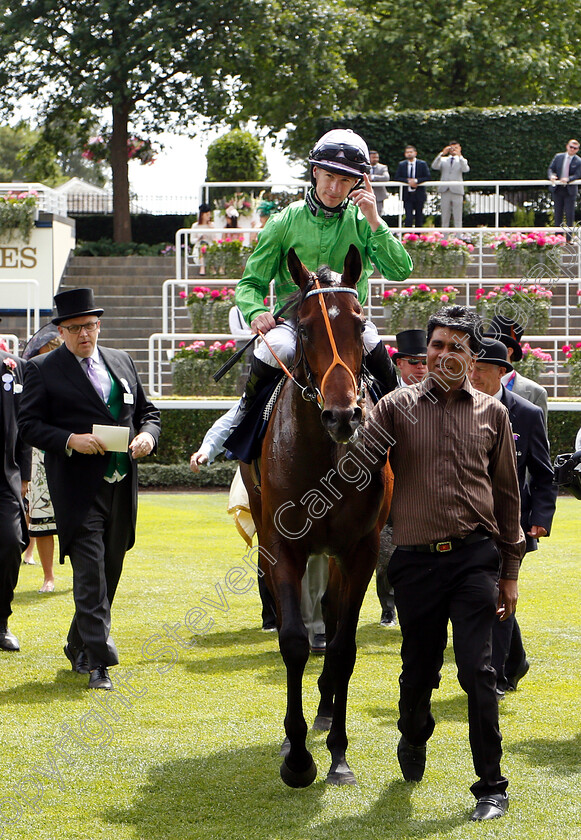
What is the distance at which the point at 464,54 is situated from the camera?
29.5 m

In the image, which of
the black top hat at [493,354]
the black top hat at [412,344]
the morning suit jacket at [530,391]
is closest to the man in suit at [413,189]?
the black top hat at [412,344]

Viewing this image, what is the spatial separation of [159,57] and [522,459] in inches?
919

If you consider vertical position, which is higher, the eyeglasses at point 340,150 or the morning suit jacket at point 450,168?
the morning suit jacket at point 450,168

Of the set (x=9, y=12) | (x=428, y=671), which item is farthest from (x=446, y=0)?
(x=428, y=671)

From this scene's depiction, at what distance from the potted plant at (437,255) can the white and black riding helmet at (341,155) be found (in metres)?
12.9

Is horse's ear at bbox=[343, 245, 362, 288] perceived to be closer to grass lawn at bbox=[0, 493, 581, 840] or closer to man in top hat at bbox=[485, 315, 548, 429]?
man in top hat at bbox=[485, 315, 548, 429]

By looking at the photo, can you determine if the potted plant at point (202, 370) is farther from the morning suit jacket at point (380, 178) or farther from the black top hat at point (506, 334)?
the black top hat at point (506, 334)

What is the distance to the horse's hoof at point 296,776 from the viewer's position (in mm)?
4250

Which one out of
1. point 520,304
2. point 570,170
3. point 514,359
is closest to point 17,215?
point 520,304

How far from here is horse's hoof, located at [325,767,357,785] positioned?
430 cm

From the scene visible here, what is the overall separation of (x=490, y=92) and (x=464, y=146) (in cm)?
447

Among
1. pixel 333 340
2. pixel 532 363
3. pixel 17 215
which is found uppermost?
pixel 17 215

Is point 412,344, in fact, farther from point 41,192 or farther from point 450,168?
point 41,192

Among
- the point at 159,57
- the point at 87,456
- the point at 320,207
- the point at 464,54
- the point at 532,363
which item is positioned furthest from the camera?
the point at 464,54
